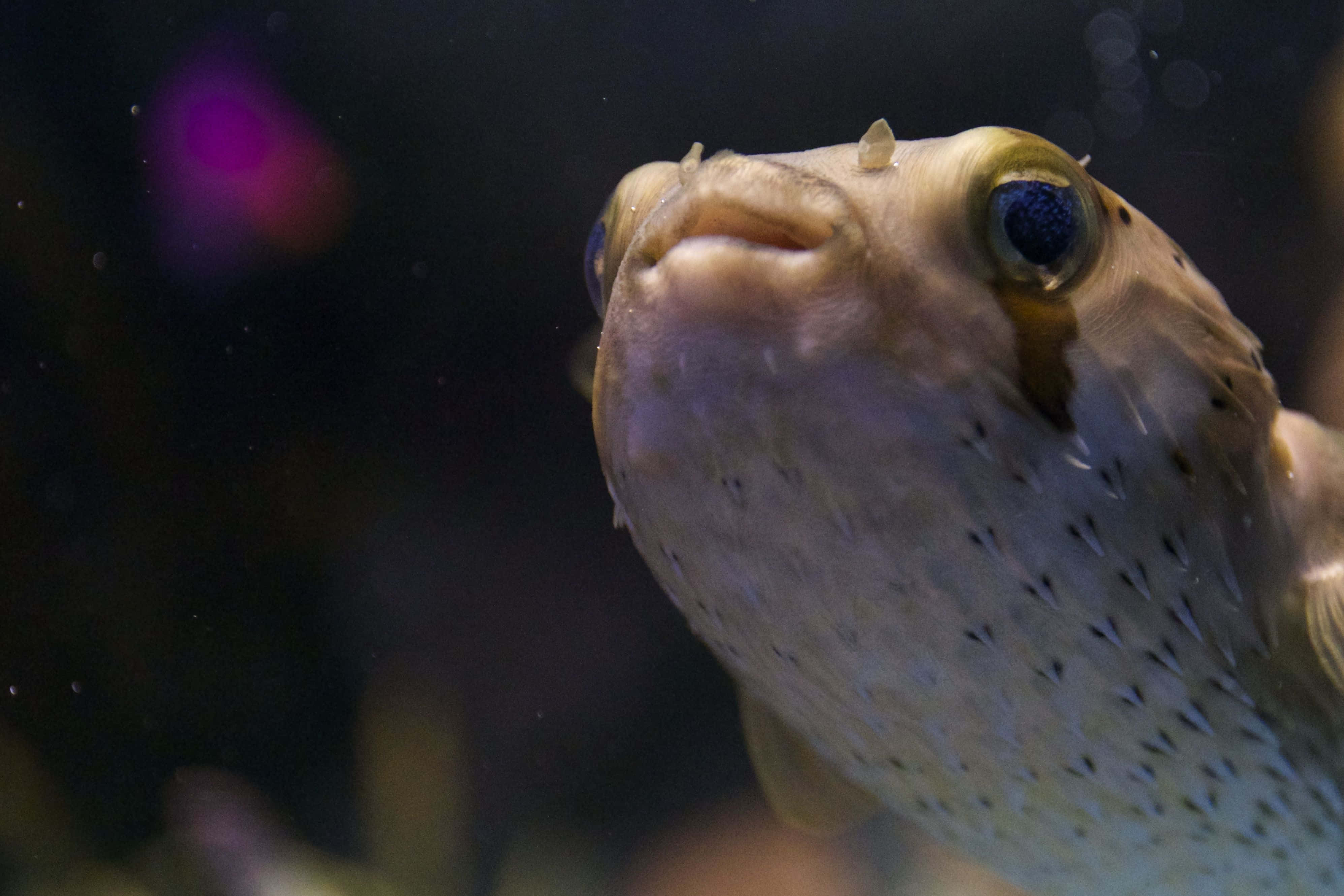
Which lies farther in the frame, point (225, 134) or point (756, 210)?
point (225, 134)

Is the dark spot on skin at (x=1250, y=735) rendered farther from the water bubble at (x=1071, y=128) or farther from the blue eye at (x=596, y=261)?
the water bubble at (x=1071, y=128)

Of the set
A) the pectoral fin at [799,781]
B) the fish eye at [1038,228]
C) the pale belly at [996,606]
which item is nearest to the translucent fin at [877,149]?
the fish eye at [1038,228]

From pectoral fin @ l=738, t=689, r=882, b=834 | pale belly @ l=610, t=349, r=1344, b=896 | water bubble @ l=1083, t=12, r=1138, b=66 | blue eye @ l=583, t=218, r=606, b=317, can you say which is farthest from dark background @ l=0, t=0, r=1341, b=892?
pale belly @ l=610, t=349, r=1344, b=896

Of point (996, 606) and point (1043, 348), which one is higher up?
point (1043, 348)

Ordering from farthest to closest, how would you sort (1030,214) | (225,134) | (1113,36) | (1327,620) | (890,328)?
(1113,36) < (225,134) < (1327,620) < (1030,214) < (890,328)

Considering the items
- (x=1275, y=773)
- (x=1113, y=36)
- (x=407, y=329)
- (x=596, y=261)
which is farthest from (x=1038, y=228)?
(x=1113, y=36)

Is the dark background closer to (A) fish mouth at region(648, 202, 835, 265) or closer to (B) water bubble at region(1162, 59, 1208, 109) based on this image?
(B) water bubble at region(1162, 59, 1208, 109)

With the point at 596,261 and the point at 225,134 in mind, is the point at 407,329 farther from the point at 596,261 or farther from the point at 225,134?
the point at 596,261
